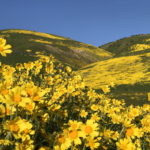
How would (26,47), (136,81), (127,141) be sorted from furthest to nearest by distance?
(26,47) → (136,81) → (127,141)

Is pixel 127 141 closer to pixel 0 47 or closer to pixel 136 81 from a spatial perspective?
pixel 0 47

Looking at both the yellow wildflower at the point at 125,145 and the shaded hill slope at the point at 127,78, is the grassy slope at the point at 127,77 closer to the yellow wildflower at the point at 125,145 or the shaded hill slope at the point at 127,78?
the shaded hill slope at the point at 127,78

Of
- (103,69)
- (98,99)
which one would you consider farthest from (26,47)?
(98,99)

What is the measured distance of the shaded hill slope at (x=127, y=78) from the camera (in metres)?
22.7

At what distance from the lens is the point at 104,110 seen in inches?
287

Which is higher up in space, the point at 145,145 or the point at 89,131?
the point at 89,131

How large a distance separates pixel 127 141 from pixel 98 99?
526 cm

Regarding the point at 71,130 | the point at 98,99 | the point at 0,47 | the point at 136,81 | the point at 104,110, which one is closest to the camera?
the point at 71,130

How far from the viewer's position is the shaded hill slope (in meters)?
22.7

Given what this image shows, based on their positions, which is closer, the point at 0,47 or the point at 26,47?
the point at 0,47

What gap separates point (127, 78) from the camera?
31234mm

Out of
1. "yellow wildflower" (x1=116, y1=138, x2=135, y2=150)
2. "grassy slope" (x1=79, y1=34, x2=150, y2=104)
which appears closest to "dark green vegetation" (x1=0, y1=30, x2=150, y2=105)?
"grassy slope" (x1=79, y1=34, x2=150, y2=104)

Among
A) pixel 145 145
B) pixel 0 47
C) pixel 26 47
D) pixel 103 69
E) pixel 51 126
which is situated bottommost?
pixel 145 145

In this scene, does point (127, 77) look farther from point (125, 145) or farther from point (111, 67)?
point (125, 145)
